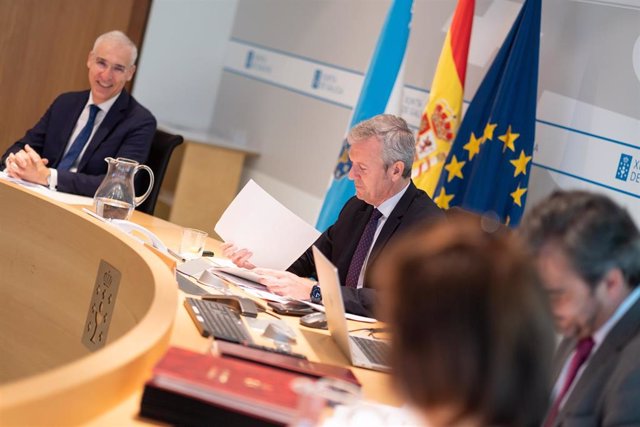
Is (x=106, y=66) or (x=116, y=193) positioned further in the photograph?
(x=106, y=66)

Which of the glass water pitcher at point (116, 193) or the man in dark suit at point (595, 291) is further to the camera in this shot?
the glass water pitcher at point (116, 193)

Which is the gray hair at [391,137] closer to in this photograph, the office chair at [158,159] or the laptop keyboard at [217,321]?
the laptop keyboard at [217,321]

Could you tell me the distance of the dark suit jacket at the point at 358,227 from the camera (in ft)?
10.5

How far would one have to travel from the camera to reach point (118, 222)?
10.1 ft

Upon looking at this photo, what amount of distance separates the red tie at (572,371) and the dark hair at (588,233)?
0.22 metres

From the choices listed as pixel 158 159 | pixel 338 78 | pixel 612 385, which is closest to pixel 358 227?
pixel 158 159

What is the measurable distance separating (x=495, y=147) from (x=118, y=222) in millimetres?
1883

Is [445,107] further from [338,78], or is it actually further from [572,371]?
[572,371]

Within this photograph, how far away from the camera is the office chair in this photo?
13.5 feet

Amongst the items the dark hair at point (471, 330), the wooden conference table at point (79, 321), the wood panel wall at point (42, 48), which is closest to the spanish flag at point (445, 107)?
the wooden conference table at point (79, 321)

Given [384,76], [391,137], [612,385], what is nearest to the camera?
[612,385]

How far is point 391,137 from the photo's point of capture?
3.21m

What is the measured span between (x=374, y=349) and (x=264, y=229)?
2.77 ft

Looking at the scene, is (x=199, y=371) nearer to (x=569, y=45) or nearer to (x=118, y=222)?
(x=118, y=222)
